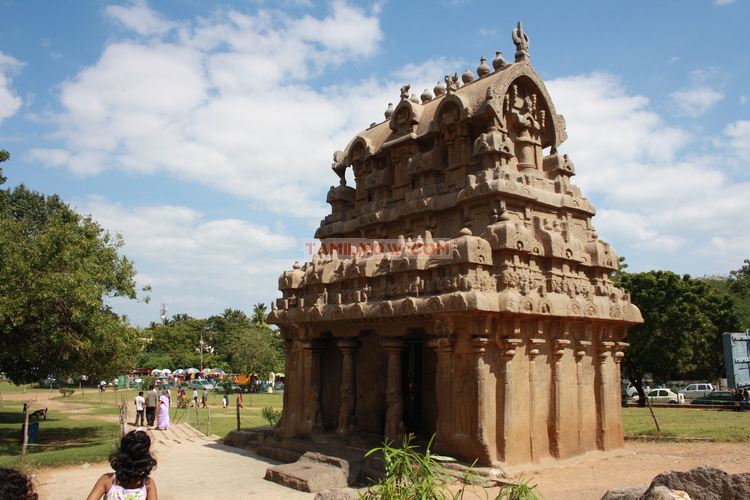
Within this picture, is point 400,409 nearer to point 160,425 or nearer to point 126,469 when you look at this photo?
point 126,469

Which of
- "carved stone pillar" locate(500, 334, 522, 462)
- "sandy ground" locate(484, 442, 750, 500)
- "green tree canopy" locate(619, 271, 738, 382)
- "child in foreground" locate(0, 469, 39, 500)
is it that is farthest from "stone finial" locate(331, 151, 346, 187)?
"green tree canopy" locate(619, 271, 738, 382)

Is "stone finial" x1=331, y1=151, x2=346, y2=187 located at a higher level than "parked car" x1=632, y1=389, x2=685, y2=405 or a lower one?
higher

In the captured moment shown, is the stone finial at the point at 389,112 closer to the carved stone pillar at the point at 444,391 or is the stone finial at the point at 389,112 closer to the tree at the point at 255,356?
the carved stone pillar at the point at 444,391

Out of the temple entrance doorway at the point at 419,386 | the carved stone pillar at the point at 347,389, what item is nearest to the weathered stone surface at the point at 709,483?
the temple entrance doorway at the point at 419,386

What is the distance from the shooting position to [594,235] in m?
13.7

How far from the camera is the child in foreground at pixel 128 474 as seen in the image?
14.5 ft

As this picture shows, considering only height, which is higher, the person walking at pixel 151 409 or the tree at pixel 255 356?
the tree at pixel 255 356

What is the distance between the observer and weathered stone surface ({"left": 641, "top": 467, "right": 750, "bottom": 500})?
564 cm

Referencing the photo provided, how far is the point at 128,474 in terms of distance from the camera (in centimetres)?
440

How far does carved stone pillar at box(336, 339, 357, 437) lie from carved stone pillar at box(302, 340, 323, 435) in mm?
629

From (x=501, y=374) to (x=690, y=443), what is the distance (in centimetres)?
686

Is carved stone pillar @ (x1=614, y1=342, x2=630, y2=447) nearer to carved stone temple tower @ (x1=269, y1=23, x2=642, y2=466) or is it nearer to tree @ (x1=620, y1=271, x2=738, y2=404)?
carved stone temple tower @ (x1=269, y1=23, x2=642, y2=466)

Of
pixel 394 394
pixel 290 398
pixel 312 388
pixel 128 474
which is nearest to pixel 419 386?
pixel 394 394

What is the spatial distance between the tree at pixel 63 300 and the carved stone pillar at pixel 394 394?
901 cm
